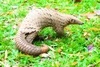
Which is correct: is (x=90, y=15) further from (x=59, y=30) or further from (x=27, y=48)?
(x=27, y=48)

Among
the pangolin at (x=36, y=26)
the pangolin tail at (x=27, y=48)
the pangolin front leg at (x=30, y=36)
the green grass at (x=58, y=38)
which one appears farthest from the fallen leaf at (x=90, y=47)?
the pangolin front leg at (x=30, y=36)

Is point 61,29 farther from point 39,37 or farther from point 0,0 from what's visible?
point 0,0

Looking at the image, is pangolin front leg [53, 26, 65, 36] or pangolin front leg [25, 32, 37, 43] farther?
pangolin front leg [53, 26, 65, 36]

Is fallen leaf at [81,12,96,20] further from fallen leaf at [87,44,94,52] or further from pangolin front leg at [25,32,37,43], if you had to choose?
pangolin front leg at [25,32,37,43]

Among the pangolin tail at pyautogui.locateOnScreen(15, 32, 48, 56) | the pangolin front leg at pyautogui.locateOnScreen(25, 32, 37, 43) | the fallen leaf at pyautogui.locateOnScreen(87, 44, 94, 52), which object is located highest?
the pangolin front leg at pyautogui.locateOnScreen(25, 32, 37, 43)

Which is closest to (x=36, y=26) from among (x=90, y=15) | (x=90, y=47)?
(x=90, y=47)

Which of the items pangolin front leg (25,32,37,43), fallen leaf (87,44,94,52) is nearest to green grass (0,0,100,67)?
fallen leaf (87,44,94,52)

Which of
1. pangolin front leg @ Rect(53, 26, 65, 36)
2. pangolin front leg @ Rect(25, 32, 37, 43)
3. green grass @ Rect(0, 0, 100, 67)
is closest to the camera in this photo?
green grass @ Rect(0, 0, 100, 67)
